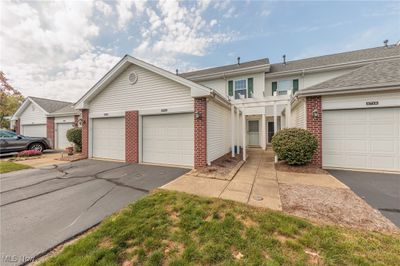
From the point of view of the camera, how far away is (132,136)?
28.4ft

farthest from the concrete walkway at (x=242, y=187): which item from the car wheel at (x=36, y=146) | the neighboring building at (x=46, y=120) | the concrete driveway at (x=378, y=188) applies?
the neighboring building at (x=46, y=120)

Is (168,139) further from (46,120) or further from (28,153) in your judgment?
(46,120)

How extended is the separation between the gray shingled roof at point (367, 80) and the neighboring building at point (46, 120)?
16545mm

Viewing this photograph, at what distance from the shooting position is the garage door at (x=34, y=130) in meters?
15.5

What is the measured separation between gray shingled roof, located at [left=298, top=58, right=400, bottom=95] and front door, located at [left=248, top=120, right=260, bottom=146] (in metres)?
8.04

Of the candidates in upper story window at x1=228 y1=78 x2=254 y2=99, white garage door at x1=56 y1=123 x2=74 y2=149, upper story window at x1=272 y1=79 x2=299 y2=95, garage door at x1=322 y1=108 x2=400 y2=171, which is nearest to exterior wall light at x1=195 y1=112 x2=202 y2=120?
garage door at x1=322 y1=108 x2=400 y2=171

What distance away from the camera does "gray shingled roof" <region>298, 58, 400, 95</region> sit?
245 inches

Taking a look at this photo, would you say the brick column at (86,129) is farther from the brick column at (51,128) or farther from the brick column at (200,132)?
the brick column at (51,128)

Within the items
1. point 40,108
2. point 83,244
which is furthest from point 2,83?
point 83,244

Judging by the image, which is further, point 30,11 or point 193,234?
point 30,11

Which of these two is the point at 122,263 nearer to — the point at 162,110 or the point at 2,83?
the point at 162,110

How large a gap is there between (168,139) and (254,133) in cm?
976

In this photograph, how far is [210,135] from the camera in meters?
7.66

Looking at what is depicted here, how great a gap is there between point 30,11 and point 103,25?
2976 mm
